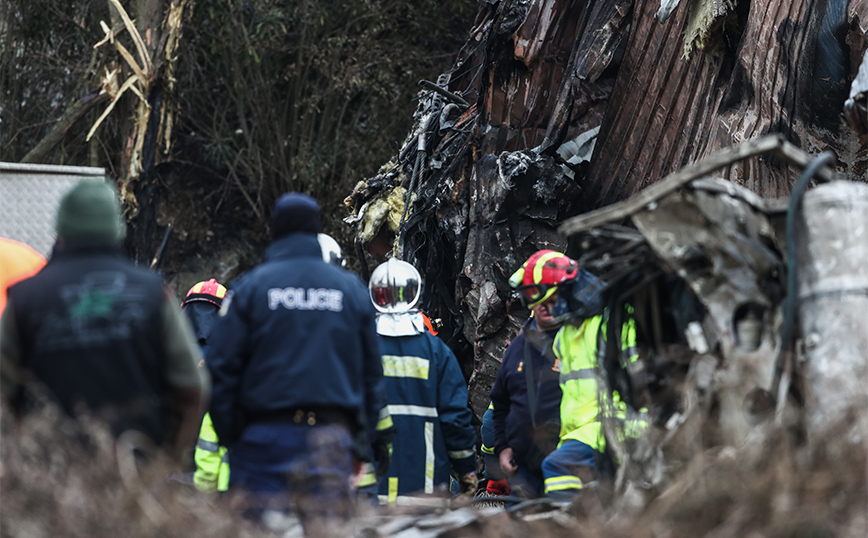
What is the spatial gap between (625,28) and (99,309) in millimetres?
5871

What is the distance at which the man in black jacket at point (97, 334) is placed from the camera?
2.84 metres

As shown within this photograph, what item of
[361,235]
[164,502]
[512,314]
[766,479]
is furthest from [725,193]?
[361,235]

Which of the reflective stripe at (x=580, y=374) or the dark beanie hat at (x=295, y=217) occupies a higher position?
the dark beanie hat at (x=295, y=217)

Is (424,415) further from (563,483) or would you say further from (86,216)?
(86,216)

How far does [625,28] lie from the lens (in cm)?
781

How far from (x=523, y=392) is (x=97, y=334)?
105 inches

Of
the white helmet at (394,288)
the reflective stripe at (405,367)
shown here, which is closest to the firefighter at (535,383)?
the reflective stripe at (405,367)

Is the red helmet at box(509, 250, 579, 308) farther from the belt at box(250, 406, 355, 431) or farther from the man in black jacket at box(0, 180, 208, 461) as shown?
the man in black jacket at box(0, 180, 208, 461)

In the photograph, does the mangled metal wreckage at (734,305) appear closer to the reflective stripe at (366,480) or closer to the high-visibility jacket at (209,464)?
the reflective stripe at (366,480)

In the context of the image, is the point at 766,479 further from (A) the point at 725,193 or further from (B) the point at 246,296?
(B) the point at 246,296

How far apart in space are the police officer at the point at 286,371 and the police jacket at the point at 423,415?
4.81 ft

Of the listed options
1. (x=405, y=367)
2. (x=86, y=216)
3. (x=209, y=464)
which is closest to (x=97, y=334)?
(x=86, y=216)

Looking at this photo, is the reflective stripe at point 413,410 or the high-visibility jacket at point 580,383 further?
the reflective stripe at point 413,410

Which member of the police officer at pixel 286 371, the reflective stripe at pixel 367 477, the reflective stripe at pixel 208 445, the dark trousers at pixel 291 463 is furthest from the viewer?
the reflective stripe at pixel 208 445
